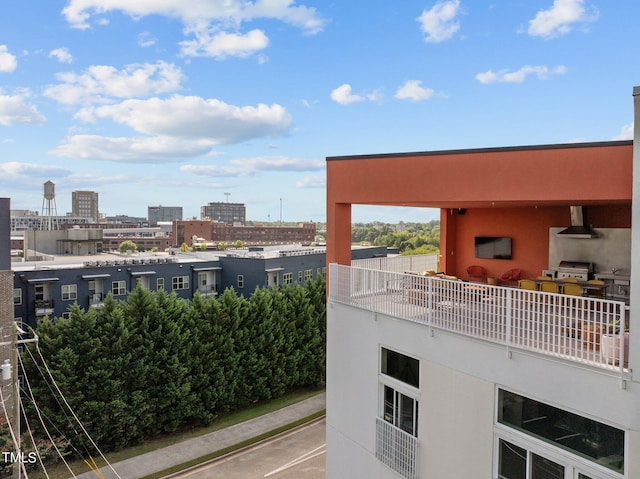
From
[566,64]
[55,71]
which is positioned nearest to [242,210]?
[55,71]

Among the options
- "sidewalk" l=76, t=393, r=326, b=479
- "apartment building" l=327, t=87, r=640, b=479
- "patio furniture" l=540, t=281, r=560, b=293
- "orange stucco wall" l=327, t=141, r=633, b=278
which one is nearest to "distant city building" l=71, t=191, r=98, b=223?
"sidewalk" l=76, t=393, r=326, b=479

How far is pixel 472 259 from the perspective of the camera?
1427cm

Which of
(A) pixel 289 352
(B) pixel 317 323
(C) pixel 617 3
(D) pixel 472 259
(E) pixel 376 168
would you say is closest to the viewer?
(E) pixel 376 168

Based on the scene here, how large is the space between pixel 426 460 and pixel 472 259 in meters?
7.92

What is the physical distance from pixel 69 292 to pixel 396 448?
2260 centimetres

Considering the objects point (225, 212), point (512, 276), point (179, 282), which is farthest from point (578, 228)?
point (225, 212)

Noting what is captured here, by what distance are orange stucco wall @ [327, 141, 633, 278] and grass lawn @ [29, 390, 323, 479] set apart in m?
13.3

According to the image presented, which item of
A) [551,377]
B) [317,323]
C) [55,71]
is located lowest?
[317,323]

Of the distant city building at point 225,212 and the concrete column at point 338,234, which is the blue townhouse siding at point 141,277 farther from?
the distant city building at point 225,212

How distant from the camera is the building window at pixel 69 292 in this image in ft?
81.7

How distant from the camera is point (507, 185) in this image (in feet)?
25.1

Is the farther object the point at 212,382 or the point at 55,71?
the point at 55,71

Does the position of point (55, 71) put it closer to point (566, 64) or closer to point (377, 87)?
point (377, 87)

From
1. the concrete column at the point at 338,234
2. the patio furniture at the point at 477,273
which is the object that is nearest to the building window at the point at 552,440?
the concrete column at the point at 338,234
